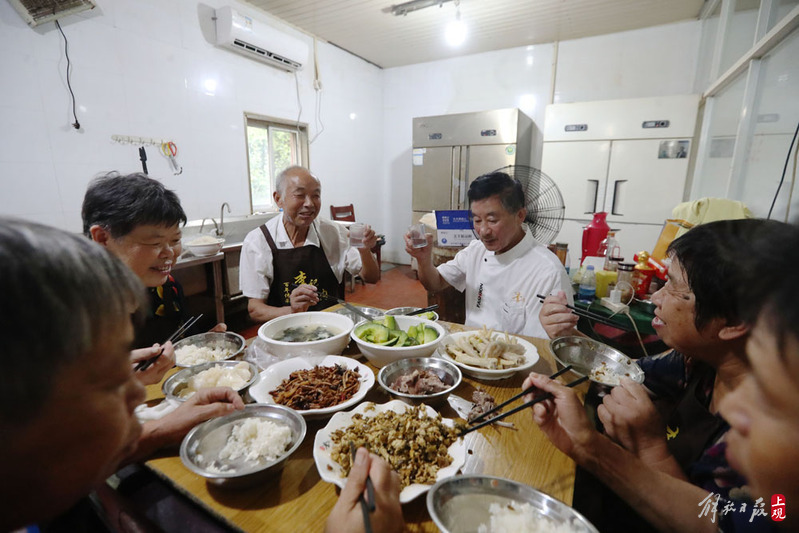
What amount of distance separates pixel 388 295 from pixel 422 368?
4.58m

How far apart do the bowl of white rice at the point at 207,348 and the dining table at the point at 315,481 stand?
0.55 metres

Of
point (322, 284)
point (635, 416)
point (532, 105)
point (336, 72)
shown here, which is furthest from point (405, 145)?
point (635, 416)

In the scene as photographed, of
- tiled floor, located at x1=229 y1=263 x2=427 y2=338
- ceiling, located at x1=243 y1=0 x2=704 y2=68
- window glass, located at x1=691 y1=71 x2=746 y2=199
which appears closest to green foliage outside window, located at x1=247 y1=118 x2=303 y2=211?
ceiling, located at x1=243 y1=0 x2=704 y2=68

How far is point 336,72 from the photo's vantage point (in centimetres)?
652

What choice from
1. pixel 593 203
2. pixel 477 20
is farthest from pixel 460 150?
pixel 593 203

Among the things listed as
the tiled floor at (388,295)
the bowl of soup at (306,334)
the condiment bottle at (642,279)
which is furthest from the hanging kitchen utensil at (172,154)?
the condiment bottle at (642,279)

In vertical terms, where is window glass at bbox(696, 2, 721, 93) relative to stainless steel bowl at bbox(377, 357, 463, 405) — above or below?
above

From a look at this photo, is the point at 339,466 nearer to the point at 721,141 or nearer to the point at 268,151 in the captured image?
the point at 721,141

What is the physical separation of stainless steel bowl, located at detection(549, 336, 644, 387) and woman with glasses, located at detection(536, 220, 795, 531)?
19 cm

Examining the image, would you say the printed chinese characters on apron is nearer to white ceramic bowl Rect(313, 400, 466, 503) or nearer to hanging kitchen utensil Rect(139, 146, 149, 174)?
white ceramic bowl Rect(313, 400, 466, 503)

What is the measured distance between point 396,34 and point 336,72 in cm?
130

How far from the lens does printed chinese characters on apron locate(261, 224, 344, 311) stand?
2.56 m

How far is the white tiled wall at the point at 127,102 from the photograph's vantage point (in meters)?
3.17

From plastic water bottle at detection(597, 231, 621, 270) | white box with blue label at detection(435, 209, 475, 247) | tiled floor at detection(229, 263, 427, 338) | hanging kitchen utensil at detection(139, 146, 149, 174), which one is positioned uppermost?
hanging kitchen utensil at detection(139, 146, 149, 174)
